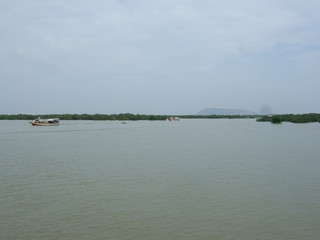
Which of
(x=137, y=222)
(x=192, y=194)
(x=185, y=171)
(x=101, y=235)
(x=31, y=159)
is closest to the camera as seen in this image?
(x=101, y=235)

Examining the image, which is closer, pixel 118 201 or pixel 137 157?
pixel 118 201

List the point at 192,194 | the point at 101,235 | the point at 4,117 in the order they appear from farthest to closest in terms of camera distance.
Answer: the point at 4,117 < the point at 192,194 < the point at 101,235

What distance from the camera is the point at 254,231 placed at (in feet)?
23.9

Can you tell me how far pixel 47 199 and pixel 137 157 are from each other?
30.0 ft

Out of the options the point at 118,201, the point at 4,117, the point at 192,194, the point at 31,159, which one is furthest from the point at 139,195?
the point at 4,117

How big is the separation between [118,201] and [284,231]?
451cm

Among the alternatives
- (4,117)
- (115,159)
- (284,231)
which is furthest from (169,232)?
(4,117)

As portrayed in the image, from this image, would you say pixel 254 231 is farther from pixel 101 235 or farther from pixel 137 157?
pixel 137 157

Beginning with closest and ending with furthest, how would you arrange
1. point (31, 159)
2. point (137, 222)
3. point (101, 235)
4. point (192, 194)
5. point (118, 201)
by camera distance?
point (101, 235), point (137, 222), point (118, 201), point (192, 194), point (31, 159)

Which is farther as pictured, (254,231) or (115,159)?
(115,159)

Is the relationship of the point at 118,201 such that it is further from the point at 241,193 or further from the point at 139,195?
the point at 241,193

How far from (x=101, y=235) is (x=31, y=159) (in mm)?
12046

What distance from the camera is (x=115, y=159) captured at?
58.7 ft

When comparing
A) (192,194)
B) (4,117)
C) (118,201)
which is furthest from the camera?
(4,117)
